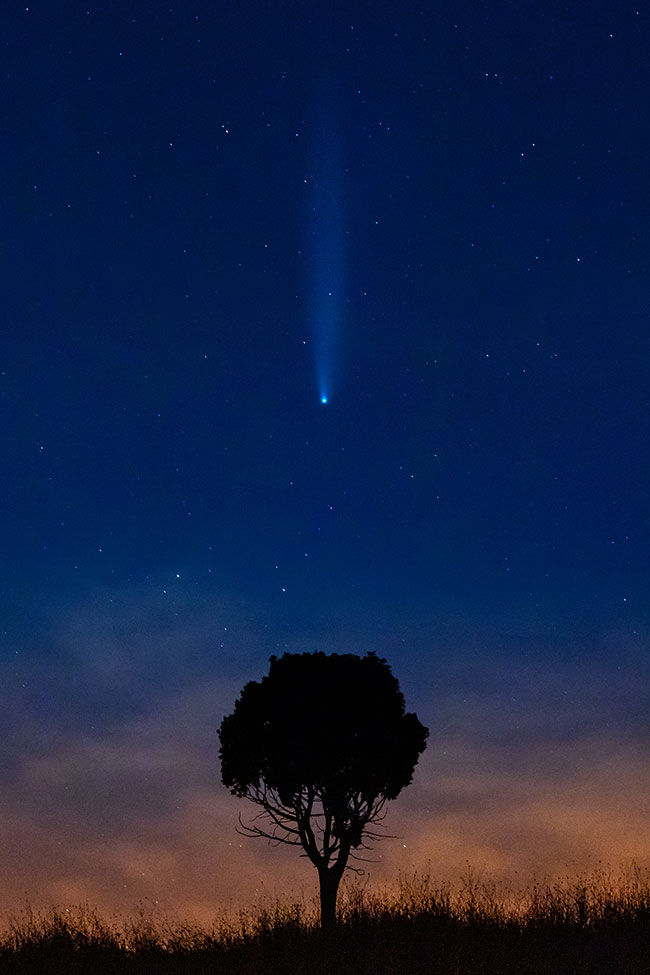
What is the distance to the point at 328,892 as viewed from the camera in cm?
2262

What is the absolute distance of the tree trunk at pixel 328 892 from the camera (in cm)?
2181

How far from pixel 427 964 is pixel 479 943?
73.0 inches

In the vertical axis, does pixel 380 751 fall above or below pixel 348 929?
above

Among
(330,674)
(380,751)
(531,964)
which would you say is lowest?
(531,964)

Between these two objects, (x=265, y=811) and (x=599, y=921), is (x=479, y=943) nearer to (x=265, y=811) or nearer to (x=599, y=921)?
(x=599, y=921)

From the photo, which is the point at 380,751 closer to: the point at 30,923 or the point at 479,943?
the point at 479,943

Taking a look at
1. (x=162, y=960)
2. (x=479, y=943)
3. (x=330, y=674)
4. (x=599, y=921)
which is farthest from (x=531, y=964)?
(x=330, y=674)

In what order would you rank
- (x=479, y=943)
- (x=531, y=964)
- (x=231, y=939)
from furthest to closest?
1. (x=231, y=939)
2. (x=479, y=943)
3. (x=531, y=964)

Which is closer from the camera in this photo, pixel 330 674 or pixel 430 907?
pixel 430 907

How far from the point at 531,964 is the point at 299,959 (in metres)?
4.25

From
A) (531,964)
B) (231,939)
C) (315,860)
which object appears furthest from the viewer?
(315,860)

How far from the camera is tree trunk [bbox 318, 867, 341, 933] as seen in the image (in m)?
21.8

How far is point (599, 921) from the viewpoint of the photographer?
1875 cm

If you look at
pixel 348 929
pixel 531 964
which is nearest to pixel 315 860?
pixel 348 929
